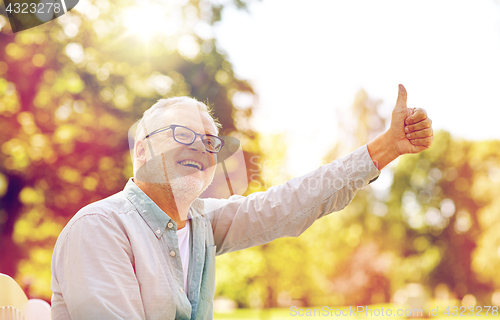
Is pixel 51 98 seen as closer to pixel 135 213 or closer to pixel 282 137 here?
pixel 282 137

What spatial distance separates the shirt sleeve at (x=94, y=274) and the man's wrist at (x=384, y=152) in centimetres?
102

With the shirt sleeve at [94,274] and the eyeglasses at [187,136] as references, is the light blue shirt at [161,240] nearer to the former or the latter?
the shirt sleeve at [94,274]

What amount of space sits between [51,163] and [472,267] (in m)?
16.6

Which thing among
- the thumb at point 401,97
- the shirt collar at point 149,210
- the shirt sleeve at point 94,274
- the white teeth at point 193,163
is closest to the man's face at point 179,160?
the white teeth at point 193,163

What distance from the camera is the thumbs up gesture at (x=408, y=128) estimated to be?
154 centimetres

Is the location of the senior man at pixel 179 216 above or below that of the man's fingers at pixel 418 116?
below

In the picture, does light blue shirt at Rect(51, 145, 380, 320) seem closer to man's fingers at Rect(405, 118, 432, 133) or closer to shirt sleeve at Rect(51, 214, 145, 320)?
shirt sleeve at Rect(51, 214, 145, 320)

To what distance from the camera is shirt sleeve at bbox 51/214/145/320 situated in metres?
1.12

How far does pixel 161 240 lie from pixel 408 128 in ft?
3.51

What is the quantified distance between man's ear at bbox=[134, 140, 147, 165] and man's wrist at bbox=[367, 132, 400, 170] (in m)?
0.96

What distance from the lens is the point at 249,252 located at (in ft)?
31.2

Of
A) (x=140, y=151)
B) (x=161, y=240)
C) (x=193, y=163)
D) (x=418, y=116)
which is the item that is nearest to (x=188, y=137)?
(x=193, y=163)

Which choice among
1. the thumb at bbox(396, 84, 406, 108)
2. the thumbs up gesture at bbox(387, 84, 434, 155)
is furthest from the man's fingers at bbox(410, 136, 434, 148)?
the thumb at bbox(396, 84, 406, 108)

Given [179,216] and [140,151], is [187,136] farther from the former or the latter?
[179,216]
